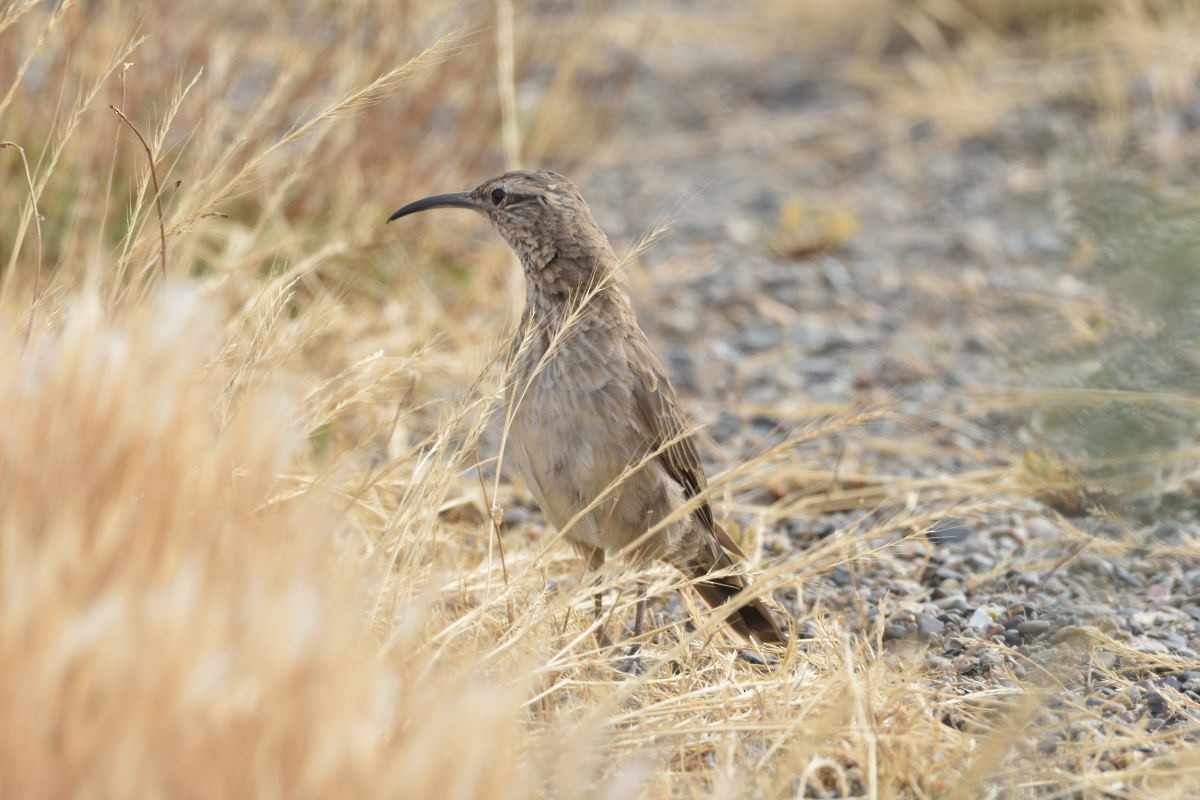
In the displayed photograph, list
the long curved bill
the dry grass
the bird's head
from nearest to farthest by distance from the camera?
1. the dry grass
2. the bird's head
3. the long curved bill

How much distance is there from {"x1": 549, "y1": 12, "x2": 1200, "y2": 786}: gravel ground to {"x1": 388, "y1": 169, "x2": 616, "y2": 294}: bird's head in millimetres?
808

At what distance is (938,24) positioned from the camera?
35.2 feet

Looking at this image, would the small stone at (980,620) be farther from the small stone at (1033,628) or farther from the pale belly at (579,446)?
the pale belly at (579,446)

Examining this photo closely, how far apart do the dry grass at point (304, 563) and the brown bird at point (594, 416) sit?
183mm

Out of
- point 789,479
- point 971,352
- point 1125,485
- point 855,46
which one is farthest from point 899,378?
point 855,46

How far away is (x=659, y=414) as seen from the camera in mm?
4074

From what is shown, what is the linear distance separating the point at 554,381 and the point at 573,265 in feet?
1.45

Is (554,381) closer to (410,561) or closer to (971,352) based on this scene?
(410,561)

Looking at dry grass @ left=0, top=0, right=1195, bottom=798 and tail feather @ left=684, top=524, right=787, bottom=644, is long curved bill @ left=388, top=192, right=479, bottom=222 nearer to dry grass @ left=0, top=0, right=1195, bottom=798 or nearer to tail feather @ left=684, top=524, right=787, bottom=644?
dry grass @ left=0, top=0, right=1195, bottom=798

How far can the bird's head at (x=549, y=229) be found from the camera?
166 inches

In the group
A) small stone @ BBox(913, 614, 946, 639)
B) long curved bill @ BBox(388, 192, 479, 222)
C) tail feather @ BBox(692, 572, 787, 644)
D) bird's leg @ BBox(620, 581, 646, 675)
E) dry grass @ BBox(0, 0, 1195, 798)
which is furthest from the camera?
long curved bill @ BBox(388, 192, 479, 222)

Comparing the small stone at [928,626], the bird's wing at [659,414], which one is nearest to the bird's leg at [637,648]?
the bird's wing at [659,414]

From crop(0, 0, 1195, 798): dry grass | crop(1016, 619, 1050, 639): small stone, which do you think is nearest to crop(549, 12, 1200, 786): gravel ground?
crop(1016, 619, 1050, 639): small stone

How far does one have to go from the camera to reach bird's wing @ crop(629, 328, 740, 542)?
13.3ft
